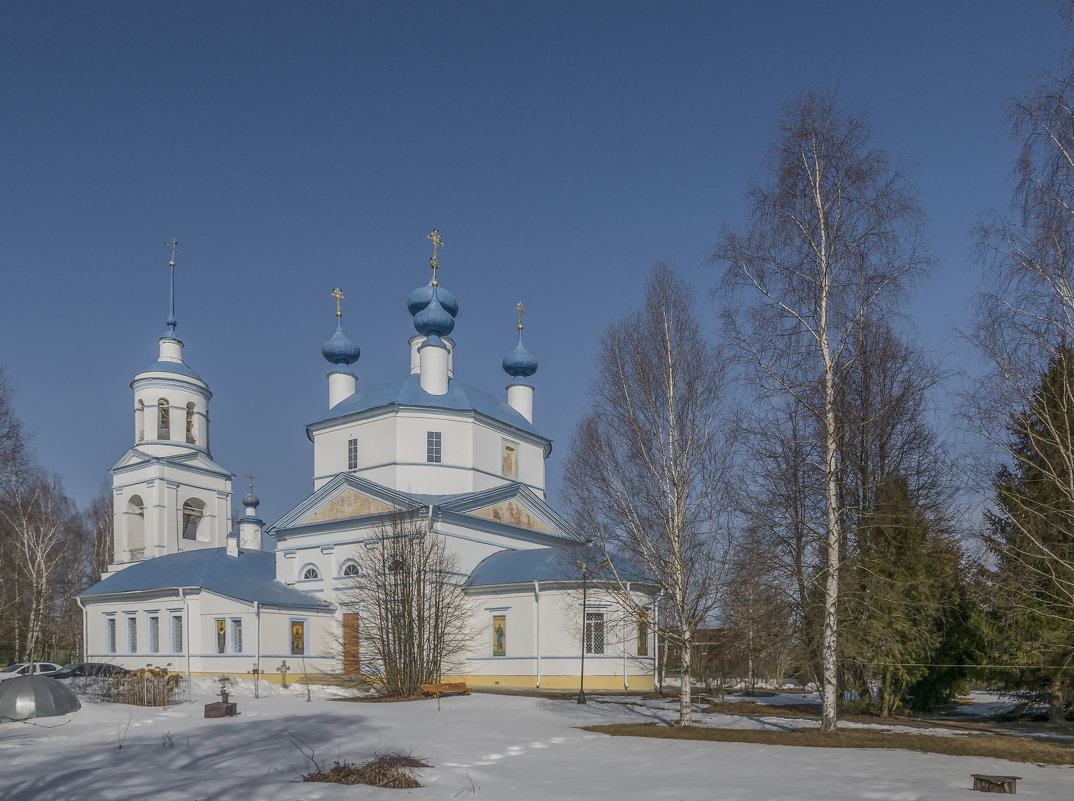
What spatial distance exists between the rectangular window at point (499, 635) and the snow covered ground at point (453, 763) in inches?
441

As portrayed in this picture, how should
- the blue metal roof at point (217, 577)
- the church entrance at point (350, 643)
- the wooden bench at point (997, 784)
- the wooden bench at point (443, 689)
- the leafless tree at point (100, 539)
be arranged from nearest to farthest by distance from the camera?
the wooden bench at point (997, 784) < the wooden bench at point (443, 689) < the church entrance at point (350, 643) < the blue metal roof at point (217, 577) < the leafless tree at point (100, 539)

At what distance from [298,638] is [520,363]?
15.2 m

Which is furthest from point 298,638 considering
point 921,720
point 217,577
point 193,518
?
point 921,720

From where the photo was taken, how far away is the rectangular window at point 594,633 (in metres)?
27.9

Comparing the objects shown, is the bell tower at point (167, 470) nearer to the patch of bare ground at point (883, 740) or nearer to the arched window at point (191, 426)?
the arched window at point (191, 426)

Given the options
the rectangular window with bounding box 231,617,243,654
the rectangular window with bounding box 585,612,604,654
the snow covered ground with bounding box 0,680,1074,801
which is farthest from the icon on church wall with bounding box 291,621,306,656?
the snow covered ground with bounding box 0,680,1074,801

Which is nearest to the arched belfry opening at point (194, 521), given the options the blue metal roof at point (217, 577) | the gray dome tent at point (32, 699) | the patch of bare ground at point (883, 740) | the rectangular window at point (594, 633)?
the blue metal roof at point (217, 577)

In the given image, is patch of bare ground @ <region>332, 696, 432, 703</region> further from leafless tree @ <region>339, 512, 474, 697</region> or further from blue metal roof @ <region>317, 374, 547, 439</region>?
blue metal roof @ <region>317, 374, 547, 439</region>

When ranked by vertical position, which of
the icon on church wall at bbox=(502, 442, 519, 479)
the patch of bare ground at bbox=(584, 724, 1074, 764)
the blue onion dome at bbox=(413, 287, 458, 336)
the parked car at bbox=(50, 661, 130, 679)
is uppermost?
the blue onion dome at bbox=(413, 287, 458, 336)

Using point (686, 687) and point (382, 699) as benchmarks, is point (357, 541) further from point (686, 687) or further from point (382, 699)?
point (686, 687)

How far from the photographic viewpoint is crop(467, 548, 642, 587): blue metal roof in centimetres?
2748

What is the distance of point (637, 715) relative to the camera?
743 inches

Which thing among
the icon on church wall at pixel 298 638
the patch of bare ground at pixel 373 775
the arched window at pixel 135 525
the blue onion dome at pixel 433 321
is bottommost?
the icon on church wall at pixel 298 638

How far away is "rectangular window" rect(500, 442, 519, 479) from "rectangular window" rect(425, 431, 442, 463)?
122 inches
